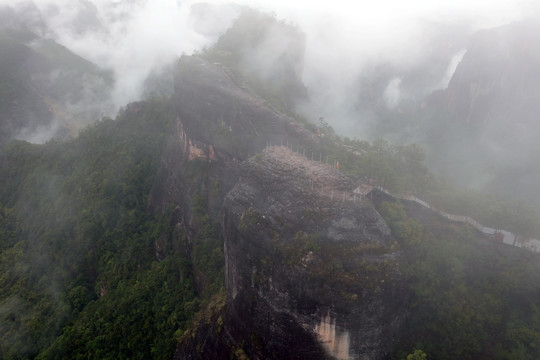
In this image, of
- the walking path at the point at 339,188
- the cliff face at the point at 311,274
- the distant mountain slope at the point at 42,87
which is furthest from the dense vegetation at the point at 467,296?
the distant mountain slope at the point at 42,87

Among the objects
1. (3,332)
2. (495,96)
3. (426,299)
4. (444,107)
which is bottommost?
(3,332)

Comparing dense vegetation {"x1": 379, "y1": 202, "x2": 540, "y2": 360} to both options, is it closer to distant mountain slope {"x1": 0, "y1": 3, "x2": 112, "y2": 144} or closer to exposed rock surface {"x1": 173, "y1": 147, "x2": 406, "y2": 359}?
exposed rock surface {"x1": 173, "y1": 147, "x2": 406, "y2": 359}

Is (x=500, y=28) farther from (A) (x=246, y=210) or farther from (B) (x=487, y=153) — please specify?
(A) (x=246, y=210)

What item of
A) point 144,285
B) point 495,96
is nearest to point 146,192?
point 144,285

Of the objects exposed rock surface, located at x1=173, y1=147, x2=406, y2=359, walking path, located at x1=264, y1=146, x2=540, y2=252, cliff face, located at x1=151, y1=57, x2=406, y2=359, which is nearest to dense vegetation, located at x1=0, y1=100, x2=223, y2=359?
cliff face, located at x1=151, y1=57, x2=406, y2=359

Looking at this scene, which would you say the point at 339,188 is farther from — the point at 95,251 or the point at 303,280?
the point at 95,251

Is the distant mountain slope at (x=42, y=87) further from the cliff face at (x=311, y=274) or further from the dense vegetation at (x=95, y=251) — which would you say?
the cliff face at (x=311, y=274)

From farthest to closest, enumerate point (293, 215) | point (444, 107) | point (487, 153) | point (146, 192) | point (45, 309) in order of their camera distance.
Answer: point (444, 107), point (146, 192), point (487, 153), point (45, 309), point (293, 215)
